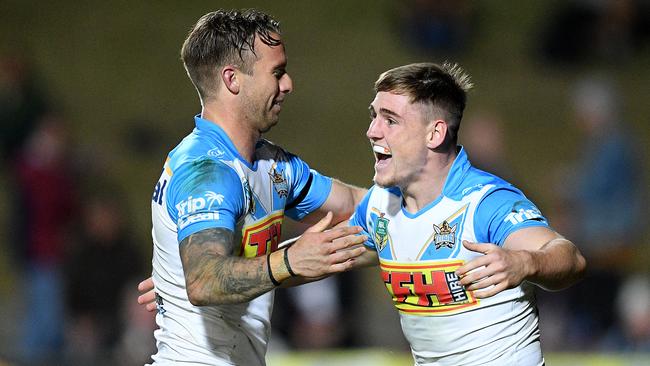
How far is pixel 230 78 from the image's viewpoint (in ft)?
15.4

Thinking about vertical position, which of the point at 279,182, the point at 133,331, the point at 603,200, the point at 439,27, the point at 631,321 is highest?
the point at 439,27

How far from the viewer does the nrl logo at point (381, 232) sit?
15.8 feet

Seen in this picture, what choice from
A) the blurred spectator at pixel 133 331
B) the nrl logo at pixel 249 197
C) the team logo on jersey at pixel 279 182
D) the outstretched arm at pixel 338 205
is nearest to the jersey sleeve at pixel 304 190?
the outstretched arm at pixel 338 205

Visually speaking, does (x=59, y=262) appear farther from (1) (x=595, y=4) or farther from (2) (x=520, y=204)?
(2) (x=520, y=204)

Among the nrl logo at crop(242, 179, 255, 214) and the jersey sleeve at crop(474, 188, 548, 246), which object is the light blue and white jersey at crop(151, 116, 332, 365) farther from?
the jersey sleeve at crop(474, 188, 548, 246)

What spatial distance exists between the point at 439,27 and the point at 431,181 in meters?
7.70

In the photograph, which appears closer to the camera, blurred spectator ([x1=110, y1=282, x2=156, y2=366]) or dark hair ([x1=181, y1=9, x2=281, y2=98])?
dark hair ([x1=181, y1=9, x2=281, y2=98])

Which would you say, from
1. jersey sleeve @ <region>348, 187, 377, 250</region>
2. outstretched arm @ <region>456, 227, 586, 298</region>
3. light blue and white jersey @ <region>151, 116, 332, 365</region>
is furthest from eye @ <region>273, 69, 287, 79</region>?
outstretched arm @ <region>456, 227, 586, 298</region>

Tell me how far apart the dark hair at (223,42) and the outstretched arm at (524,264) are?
52.9 inches

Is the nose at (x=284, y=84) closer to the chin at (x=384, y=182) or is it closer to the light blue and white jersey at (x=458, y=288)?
the chin at (x=384, y=182)

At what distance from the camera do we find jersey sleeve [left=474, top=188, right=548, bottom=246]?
429 cm

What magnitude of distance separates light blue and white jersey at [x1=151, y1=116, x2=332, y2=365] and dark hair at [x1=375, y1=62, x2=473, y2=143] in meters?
0.69

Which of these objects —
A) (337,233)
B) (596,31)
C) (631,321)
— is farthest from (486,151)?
(337,233)

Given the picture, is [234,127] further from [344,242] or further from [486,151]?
[486,151]
